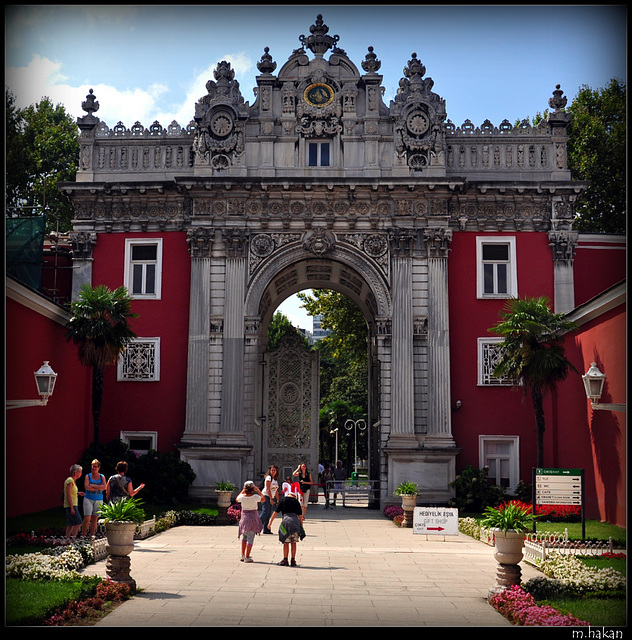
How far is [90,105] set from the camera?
3009 centimetres

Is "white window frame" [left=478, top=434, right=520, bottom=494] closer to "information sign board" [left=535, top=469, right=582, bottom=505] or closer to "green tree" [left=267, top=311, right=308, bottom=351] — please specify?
"information sign board" [left=535, top=469, right=582, bottom=505]

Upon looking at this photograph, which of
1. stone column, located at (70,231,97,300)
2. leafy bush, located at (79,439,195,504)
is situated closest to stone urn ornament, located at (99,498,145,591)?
leafy bush, located at (79,439,195,504)

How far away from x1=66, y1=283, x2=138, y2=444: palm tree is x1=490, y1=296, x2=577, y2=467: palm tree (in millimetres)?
11396

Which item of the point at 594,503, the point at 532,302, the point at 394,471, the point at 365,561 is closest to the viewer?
the point at 365,561

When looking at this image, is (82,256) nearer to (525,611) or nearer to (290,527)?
(290,527)

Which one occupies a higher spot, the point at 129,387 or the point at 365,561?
the point at 129,387

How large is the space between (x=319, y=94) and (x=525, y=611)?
73.9 feet

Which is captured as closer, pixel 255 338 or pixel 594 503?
pixel 594 503

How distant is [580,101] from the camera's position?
129 feet

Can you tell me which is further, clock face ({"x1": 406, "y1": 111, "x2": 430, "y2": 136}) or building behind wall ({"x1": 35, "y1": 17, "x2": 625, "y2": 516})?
clock face ({"x1": 406, "y1": 111, "x2": 430, "y2": 136})

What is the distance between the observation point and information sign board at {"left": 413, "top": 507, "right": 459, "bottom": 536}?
20.6m
